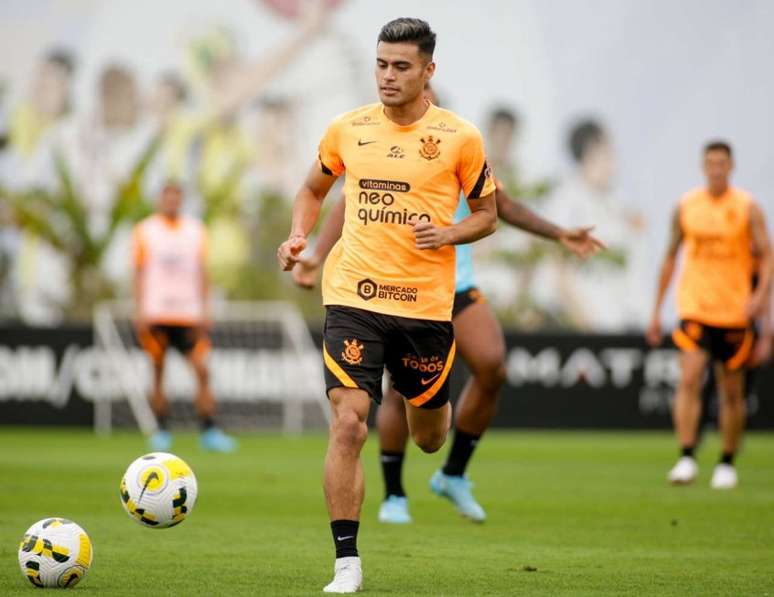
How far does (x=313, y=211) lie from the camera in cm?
771

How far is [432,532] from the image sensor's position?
365 inches

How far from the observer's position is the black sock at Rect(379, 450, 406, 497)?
32.5ft

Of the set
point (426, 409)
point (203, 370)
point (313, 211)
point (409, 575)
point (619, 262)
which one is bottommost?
point (619, 262)

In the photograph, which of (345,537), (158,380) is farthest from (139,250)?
(345,537)

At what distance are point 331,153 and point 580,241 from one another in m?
2.55

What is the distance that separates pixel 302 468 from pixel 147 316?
10.9 ft

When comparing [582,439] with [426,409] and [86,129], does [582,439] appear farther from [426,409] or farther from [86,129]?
[86,129]

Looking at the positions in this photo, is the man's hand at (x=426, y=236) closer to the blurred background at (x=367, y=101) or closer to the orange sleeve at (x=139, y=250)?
the orange sleeve at (x=139, y=250)

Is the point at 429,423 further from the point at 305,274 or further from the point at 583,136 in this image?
the point at 583,136

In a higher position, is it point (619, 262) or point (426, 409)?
point (426, 409)

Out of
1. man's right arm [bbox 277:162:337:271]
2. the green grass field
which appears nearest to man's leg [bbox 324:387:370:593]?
the green grass field

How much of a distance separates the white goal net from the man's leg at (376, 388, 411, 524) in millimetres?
11595

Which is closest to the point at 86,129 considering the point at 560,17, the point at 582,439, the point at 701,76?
the point at 560,17

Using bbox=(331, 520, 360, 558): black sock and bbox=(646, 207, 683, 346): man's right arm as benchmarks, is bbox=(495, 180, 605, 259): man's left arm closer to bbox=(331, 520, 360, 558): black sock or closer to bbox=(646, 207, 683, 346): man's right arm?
bbox=(331, 520, 360, 558): black sock
